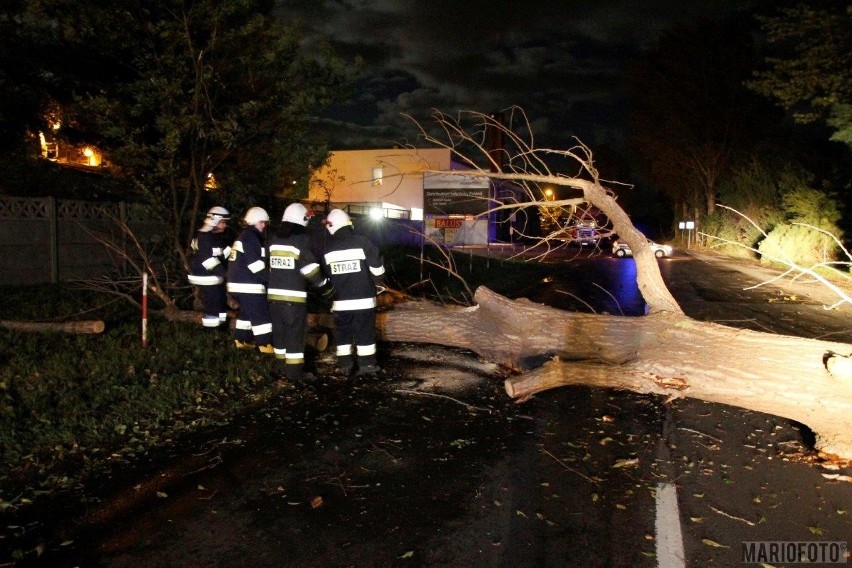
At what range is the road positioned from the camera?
3309mm

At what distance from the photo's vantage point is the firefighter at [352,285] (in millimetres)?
6438

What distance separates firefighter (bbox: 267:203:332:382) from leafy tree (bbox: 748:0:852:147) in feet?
45.6

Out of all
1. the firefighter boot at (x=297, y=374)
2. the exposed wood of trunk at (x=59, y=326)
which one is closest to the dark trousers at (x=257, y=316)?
the firefighter boot at (x=297, y=374)

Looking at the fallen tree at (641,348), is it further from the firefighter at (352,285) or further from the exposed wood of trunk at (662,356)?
the firefighter at (352,285)

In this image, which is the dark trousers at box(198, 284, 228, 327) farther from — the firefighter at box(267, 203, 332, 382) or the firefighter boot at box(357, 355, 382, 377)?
the firefighter boot at box(357, 355, 382, 377)

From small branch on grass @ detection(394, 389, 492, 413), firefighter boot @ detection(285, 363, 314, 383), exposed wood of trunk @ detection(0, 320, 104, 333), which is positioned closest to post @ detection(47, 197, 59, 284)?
exposed wood of trunk @ detection(0, 320, 104, 333)

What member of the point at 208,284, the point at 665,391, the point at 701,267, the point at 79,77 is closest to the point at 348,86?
the point at 79,77

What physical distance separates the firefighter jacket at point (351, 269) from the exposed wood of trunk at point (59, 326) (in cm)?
299

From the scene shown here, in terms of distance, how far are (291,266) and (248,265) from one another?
37.8 inches

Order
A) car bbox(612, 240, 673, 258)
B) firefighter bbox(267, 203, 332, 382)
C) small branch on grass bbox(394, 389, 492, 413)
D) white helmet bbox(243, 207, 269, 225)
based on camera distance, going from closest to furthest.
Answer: small branch on grass bbox(394, 389, 492, 413) → firefighter bbox(267, 203, 332, 382) → white helmet bbox(243, 207, 269, 225) → car bbox(612, 240, 673, 258)

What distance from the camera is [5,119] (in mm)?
11438

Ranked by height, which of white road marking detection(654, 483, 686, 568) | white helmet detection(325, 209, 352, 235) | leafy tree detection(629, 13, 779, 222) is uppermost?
leafy tree detection(629, 13, 779, 222)

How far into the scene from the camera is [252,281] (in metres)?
7.13

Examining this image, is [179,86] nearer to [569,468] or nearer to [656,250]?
[569,468]
